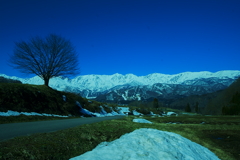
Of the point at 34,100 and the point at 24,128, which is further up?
the point at 34,100

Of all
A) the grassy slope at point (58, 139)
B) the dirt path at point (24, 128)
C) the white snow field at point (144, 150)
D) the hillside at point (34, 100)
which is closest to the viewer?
the grassy slope at point (58, 139)

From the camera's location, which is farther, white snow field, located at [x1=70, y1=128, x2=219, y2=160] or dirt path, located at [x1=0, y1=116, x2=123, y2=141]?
dirt path, located at [x1=0, y1=116, x2=123, y2=141]

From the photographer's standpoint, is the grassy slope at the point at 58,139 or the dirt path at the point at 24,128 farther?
the dirt path at the point at 24,128

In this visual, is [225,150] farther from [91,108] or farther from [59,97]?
[91,108]

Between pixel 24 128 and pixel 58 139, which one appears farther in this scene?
pixel 24 128

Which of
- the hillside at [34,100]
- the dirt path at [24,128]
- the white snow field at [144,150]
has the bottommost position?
the white snow field at [144,150]

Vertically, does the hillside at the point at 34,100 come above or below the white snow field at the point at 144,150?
above

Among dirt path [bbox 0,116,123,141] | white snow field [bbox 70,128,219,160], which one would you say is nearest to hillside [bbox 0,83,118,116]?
dirt path [bbox 0,116,123,141]

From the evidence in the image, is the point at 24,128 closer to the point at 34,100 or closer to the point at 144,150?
the point at 144,150

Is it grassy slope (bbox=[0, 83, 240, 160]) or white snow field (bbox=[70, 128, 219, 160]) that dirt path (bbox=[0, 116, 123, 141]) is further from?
white snow field (bbox=[70, 128, 219, 160])

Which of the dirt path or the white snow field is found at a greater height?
the dirt path

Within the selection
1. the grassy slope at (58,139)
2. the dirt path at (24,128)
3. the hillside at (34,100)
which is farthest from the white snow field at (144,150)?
the hillside at (34,100)

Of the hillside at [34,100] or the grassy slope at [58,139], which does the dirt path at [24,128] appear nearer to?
the grassy slope at [58,139]

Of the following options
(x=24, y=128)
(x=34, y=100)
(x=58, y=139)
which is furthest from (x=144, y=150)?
(x=34, y=100)
